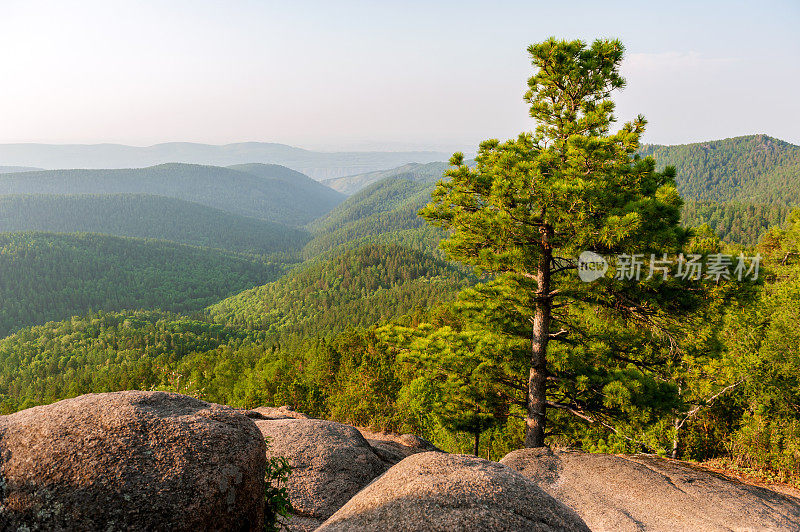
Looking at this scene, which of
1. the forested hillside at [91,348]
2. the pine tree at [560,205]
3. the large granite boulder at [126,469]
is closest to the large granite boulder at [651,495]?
the pine tree at [560,205]

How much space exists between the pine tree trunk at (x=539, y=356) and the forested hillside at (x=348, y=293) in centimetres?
12070

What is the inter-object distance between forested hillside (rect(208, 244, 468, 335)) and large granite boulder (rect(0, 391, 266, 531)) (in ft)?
424

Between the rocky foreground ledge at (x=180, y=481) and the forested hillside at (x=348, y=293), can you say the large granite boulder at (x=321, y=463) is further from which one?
the forested hillside at (x=348, y=293)

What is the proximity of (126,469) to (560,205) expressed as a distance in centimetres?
1023

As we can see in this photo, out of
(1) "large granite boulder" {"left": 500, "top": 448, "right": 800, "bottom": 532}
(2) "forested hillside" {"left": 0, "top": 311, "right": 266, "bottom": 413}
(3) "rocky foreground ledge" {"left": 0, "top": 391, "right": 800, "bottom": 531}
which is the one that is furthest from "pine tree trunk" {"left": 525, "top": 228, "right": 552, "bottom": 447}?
(2) "forested hillside" {"left": 0, "top": 311, "right": 266, "bottom": 413}

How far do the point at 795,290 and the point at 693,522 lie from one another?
16.5 m

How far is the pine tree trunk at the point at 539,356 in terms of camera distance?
12891 millimetres

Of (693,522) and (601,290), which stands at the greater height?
(601,290)

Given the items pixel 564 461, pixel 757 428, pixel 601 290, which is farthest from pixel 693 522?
pixel 757 428

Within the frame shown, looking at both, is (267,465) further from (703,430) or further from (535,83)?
(703,430)

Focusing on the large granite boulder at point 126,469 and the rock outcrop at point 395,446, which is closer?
the large granite boulder at point 126,469

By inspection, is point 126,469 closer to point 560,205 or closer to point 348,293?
point 560,205

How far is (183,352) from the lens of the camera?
120062 mm

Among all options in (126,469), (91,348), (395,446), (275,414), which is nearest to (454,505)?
(126,469)
